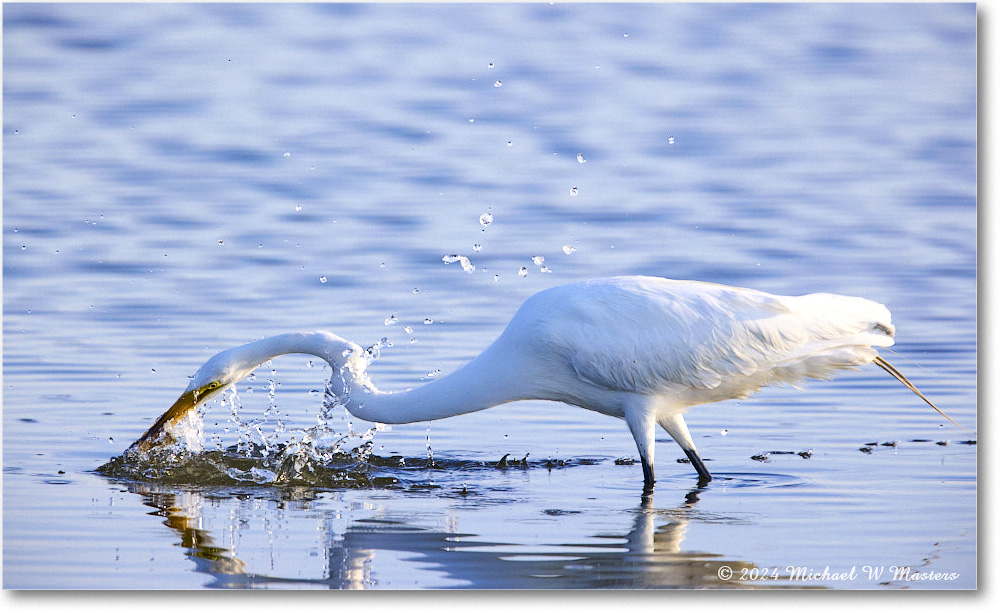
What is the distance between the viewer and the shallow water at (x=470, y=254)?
4477 millimetres

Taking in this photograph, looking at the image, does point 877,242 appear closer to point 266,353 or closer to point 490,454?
point 490,454

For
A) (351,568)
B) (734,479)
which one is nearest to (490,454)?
(734,479)

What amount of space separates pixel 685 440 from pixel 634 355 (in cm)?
46

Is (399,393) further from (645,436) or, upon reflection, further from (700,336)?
(700,336)

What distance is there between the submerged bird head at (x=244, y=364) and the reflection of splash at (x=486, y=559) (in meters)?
0.58

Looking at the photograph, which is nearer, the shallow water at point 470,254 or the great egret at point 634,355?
the shallow water at point 470,254

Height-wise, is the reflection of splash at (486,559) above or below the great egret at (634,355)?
below

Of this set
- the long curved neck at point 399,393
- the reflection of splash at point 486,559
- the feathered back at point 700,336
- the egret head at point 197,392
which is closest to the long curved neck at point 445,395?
the long curved neck at point 399,393

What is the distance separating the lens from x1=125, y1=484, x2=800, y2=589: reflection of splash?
417 cm

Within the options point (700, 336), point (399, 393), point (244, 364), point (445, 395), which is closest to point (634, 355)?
point (700, 336)

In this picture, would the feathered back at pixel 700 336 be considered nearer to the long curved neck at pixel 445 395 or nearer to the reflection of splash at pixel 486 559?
the long curved neck at pixel 445 395

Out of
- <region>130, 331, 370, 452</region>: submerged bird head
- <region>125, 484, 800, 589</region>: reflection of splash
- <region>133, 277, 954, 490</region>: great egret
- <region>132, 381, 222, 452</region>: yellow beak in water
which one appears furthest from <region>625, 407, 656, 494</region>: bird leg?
<region>132, 381, 222, 452</region>: yellow beak in water

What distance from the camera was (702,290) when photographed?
5047 mm

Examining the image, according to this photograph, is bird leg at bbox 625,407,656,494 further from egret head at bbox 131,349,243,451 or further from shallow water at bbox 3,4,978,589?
egret head at bbox 131,349,243,451
